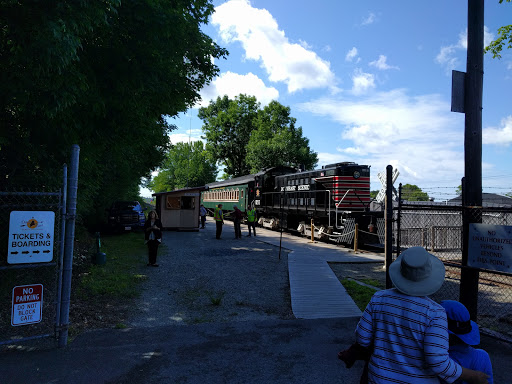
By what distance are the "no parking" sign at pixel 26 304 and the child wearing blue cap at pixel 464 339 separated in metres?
4.81

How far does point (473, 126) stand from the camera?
5.49 m

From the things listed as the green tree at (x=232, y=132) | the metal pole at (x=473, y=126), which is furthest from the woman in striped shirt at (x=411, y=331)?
the green tree at (x=232, y=132)

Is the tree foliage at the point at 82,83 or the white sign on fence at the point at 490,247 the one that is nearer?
the white sign on fence at the point at 490,247

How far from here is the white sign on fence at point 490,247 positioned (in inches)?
192

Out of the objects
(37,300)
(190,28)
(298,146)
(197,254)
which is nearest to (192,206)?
(197,254)

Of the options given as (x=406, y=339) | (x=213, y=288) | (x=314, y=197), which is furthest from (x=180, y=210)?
(x=406, y=339)

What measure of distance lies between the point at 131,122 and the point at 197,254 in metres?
7.10

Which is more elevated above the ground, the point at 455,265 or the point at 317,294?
the point at 455,265

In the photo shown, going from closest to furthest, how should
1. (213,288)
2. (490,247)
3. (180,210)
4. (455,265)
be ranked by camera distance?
(490,247)
(455,265)
(213,288)
(180,210)

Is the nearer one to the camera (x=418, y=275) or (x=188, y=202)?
(x=418, y=275)

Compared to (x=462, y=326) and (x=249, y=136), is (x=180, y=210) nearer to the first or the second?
(x=462, y=326)

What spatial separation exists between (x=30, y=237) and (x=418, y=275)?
4.74 meters

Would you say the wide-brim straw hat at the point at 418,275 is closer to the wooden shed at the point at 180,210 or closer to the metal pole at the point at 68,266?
the metal pole at the point at 68,266

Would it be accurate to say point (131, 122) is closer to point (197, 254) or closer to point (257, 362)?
point (257, 362)
